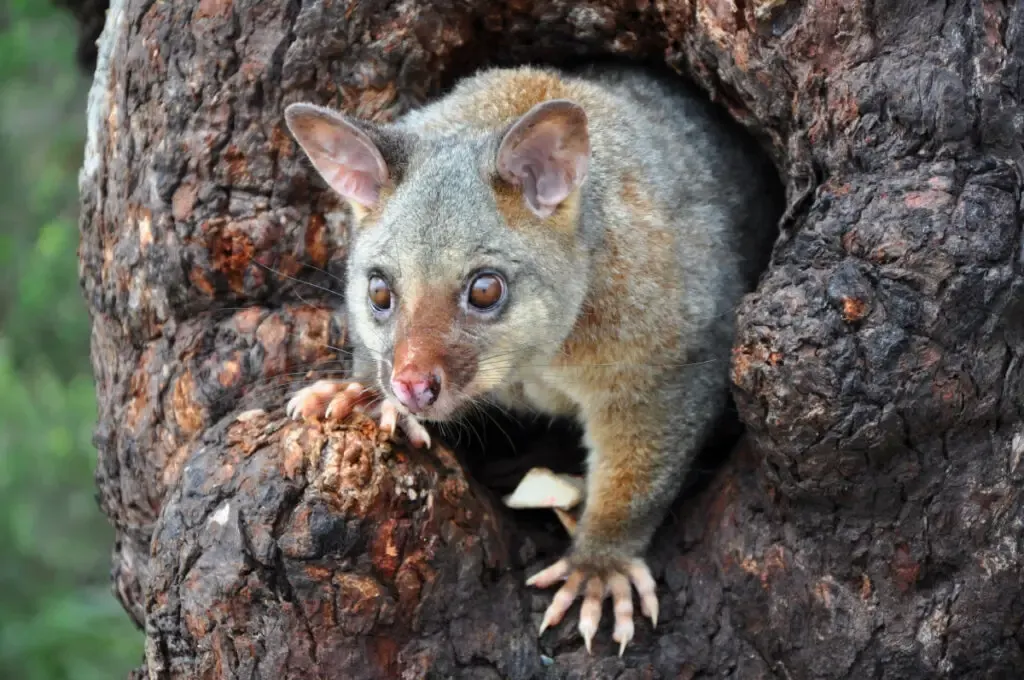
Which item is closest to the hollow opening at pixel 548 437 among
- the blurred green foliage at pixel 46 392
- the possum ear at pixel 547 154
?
the possum ear at pixel 547 154

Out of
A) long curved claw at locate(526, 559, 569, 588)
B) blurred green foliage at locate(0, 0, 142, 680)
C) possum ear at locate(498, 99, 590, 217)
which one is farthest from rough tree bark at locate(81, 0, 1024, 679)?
blurred green foliage at locate(0, 0, 142, 680)

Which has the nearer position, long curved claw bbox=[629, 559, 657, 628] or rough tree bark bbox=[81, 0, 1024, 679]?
rough tree bark bbox=[81, 0, 1024, 679]

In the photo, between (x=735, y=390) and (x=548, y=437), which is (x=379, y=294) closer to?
(x=735, y=390)

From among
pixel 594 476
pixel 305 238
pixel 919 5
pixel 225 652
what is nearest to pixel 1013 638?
pixel 594 476

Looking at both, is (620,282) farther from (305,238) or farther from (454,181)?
(305,238)

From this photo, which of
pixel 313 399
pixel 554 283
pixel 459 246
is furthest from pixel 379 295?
pixel 554 283

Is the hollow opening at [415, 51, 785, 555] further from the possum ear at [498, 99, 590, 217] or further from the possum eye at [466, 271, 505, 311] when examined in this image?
the possum ear at [498, 99, 590, 217]
